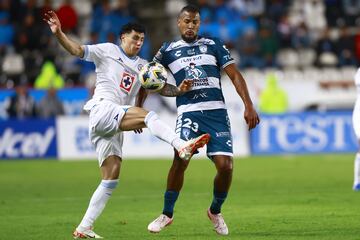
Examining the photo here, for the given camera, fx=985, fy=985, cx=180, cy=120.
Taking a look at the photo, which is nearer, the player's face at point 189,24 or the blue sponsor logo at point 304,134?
the player's face at point 189,24

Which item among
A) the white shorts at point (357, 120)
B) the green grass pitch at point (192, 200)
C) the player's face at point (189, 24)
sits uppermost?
the player's face at point (189, 24)

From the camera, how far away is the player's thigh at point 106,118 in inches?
404

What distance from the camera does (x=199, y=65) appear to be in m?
10.8

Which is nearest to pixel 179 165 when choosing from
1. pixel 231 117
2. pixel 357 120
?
pixel 357 120

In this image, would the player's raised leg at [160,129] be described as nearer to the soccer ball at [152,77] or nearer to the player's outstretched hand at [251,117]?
the soccer ball at [152,77]

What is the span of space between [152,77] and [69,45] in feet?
3.11

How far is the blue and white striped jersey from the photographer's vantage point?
428 inches

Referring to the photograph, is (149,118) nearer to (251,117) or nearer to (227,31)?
(251,117)

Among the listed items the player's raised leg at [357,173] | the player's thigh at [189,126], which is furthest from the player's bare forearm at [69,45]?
the player's raised leg at [357,173]

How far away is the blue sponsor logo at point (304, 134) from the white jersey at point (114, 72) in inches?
565

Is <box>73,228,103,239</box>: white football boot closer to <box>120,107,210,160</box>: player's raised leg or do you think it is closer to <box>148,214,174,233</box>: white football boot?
<box>148,214,174,233</box>: white football boot

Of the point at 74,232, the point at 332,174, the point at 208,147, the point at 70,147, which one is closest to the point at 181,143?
the point at 208,147

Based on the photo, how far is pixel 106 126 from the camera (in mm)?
10328

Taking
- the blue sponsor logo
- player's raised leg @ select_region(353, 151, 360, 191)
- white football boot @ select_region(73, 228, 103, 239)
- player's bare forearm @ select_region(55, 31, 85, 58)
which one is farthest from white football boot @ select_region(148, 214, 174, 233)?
the blue sponsor logo
